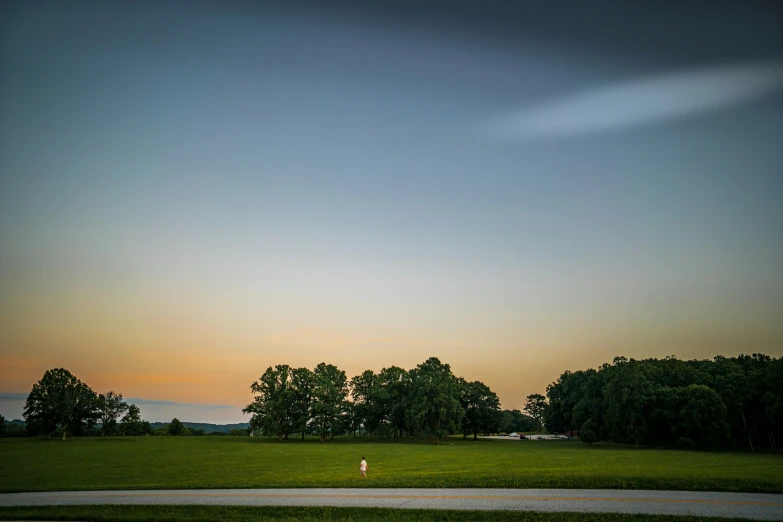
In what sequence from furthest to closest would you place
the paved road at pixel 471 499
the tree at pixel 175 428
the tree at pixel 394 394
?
1. the tree at pixel 175 428
2. the tree at pixel 394 394
3. the paved road at pixel 471 499

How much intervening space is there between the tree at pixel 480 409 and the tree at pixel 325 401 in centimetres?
3028

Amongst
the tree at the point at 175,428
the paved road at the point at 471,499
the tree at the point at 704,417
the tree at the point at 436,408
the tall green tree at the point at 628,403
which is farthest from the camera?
the tree at the point at 175,428

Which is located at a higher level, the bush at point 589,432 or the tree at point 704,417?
the tree at point 704,417

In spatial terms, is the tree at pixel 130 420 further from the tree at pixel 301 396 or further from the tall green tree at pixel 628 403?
the tall green tree at pixel 628 403

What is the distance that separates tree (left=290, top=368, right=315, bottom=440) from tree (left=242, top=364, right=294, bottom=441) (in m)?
0.72

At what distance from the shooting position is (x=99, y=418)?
4557 inches

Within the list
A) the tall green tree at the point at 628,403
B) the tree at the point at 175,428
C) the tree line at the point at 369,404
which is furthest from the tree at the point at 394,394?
the tree at the point at 175,428

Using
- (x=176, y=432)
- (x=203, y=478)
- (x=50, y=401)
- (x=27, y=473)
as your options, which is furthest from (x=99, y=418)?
(x=203, y=478)

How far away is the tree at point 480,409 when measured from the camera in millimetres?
114875

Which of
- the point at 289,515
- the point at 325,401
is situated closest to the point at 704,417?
the point at 325,401

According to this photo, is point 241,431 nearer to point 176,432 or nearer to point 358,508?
point 176,432

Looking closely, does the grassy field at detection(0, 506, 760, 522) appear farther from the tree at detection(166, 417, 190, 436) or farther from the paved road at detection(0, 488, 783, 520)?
the tree at detection(166, 417, 190, 436)

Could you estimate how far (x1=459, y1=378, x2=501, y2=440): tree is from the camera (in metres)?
115

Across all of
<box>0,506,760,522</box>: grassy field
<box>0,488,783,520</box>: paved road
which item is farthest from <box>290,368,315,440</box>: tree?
<box>0,506,760,522</box>: grassy field
